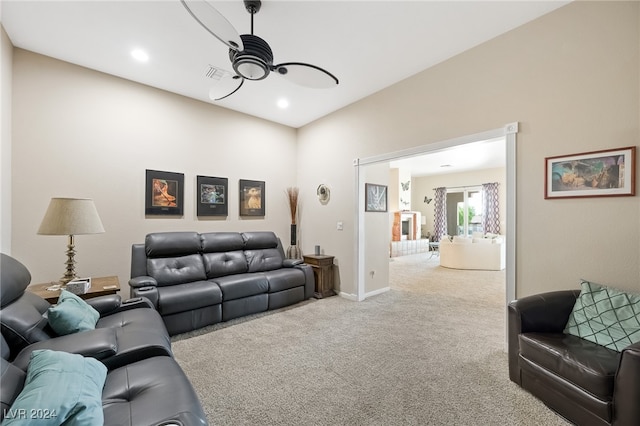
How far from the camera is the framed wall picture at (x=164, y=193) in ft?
Result: 12.4

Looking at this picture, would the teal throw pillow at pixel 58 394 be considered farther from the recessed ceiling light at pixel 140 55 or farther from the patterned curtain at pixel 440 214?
the patterned curtain at pixel 440 214

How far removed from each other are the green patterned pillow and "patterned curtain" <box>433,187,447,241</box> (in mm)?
9018

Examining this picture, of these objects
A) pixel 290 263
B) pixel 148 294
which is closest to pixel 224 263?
pixel 290 263

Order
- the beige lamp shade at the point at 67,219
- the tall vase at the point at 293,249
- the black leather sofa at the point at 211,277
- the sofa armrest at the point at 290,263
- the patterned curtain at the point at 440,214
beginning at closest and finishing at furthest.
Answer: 1. the beige lamp shade at the point at 67,219
2. the black leather sofa at the point at 211,277
3. the sofa armrest at the point at 290,263
4. the tall vase at the point at 293,249
5. the patterned curtain at the point at 440,214

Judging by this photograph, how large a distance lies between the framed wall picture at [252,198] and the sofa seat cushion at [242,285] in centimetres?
131

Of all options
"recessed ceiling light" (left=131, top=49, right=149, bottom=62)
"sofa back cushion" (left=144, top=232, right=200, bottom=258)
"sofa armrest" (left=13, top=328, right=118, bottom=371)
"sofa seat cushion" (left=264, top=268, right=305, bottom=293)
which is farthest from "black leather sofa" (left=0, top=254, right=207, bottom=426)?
"recessed ceiling light" (left=131, top=49, right=149, bottom=62)

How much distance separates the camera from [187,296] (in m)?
3.12

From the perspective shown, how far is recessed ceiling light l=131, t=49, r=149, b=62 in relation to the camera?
9.79ft

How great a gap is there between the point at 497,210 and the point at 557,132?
795 centimetres

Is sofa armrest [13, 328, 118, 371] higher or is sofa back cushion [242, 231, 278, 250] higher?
sofa back cushion [242, 231, 278, 250]

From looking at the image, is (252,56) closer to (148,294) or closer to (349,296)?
(148,294)

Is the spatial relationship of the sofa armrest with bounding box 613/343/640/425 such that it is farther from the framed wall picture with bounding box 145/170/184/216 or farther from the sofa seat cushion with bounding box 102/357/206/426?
the framed wall picture with bounding box 145/170/184/216

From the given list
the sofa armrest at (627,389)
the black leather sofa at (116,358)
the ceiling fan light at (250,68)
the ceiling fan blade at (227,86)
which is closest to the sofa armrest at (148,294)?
the black leather sofa at (116,358)

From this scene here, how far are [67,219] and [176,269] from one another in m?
1.32
